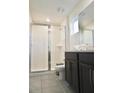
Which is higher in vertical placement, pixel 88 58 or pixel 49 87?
pixel 88 58

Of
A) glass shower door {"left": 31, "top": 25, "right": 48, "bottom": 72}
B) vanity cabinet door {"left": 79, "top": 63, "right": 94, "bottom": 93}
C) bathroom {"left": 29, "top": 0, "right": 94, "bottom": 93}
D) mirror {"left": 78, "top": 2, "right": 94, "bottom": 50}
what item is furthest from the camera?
glass shower door {"left": 31, "top": 25, "right": 48, "bottom": 72}

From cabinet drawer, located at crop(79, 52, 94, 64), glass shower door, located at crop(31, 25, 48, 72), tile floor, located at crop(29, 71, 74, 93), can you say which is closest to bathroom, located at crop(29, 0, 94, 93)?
glass shower door, located at crop(31, 25, 48, 72)

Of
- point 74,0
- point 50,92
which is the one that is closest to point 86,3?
point 74,0

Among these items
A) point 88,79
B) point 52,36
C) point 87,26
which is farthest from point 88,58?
point 52,36

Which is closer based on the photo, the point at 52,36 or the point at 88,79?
the point at 88,79

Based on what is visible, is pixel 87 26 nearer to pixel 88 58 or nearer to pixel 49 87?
pixel 88 58

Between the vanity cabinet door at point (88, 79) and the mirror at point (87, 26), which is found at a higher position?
the mirror at point (87, 26)

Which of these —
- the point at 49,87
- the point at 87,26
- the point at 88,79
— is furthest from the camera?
the point at 49,87

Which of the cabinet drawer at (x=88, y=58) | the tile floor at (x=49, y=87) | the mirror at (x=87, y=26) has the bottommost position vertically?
the tile floor at (x=49, y=87)

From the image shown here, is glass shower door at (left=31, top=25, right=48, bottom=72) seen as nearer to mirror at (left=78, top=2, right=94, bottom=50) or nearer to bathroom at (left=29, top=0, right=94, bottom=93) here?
bathroom at (left=29, top=0, right=94, bottom=93)

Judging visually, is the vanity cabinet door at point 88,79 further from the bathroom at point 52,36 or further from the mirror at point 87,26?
the bathroom at point 52,36

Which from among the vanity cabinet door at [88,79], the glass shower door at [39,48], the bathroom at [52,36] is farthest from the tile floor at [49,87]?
the glass shower door at [39,48]
